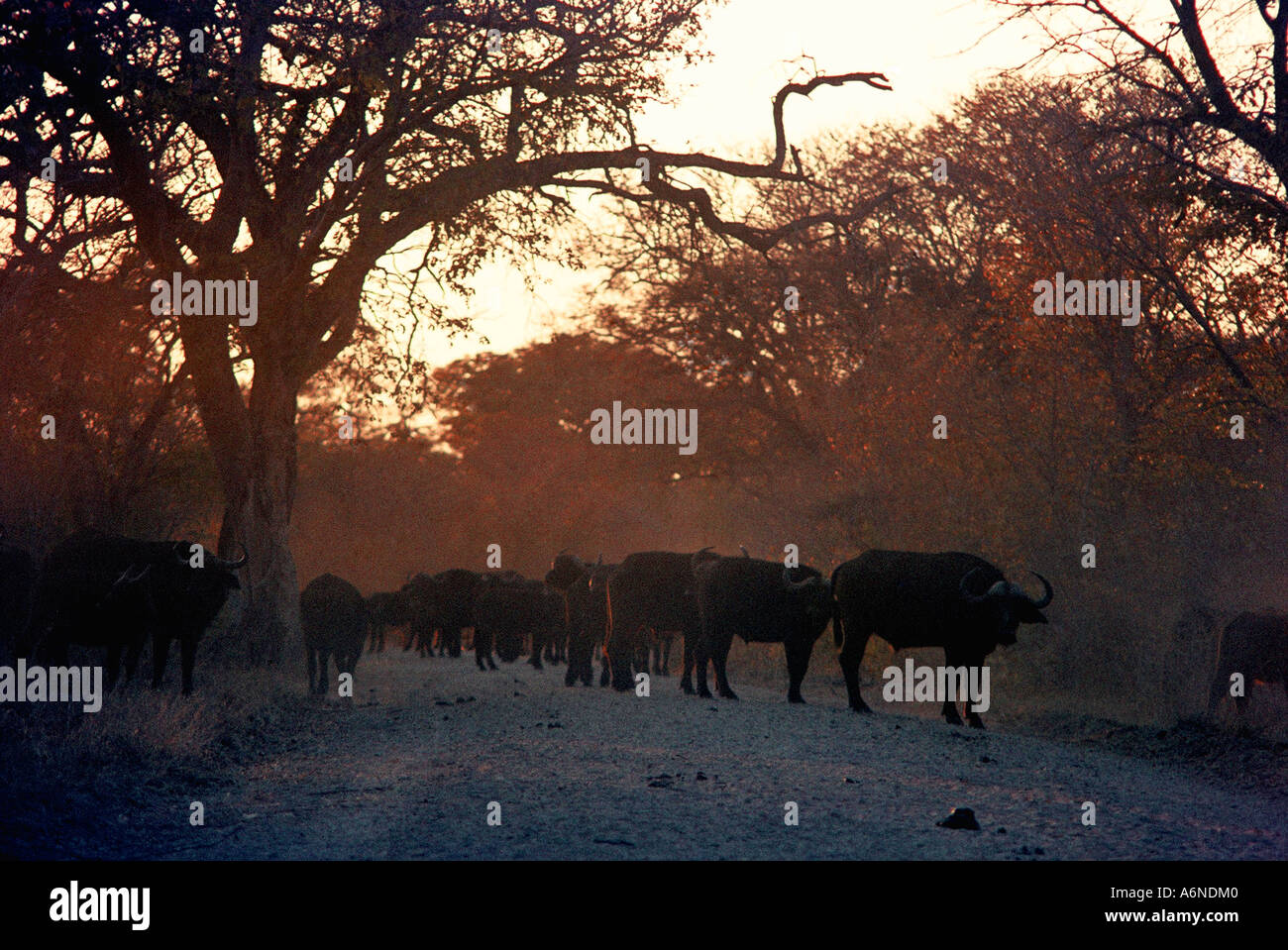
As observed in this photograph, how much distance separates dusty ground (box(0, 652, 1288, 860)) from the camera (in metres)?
6.61

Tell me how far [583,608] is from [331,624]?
13.6 feet

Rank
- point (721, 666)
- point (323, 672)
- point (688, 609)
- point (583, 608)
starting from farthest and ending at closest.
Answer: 1. point (583, 608)
2. point (688, 609)
3. point (721, 666)
4. point (323, 672)

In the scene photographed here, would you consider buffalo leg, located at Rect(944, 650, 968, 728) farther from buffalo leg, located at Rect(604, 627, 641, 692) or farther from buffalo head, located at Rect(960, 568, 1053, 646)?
buffalo leg, located at Rect(604, 627, 641, 692)

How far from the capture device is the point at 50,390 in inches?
636

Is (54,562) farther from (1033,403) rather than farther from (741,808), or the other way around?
(1033,403)

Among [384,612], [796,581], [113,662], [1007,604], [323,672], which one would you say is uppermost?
[796,581]

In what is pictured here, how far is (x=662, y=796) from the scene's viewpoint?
26.0 ft

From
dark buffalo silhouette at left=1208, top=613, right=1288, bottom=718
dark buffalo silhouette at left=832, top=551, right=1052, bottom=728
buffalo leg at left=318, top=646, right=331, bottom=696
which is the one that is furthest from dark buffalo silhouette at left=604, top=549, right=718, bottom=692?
dark buffalo silhouette at left=1208, top=613, right=1288, bottom=718

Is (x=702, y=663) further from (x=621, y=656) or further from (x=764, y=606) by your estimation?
(x=621, y=656)

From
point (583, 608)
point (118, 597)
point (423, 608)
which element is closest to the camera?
point (118, 597)

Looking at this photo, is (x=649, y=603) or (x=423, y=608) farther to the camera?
(x=423, y=608)

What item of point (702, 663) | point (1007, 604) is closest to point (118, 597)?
point (702, 663)

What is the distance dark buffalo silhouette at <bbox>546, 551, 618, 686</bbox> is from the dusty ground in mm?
5446

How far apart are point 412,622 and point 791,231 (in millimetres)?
17257
